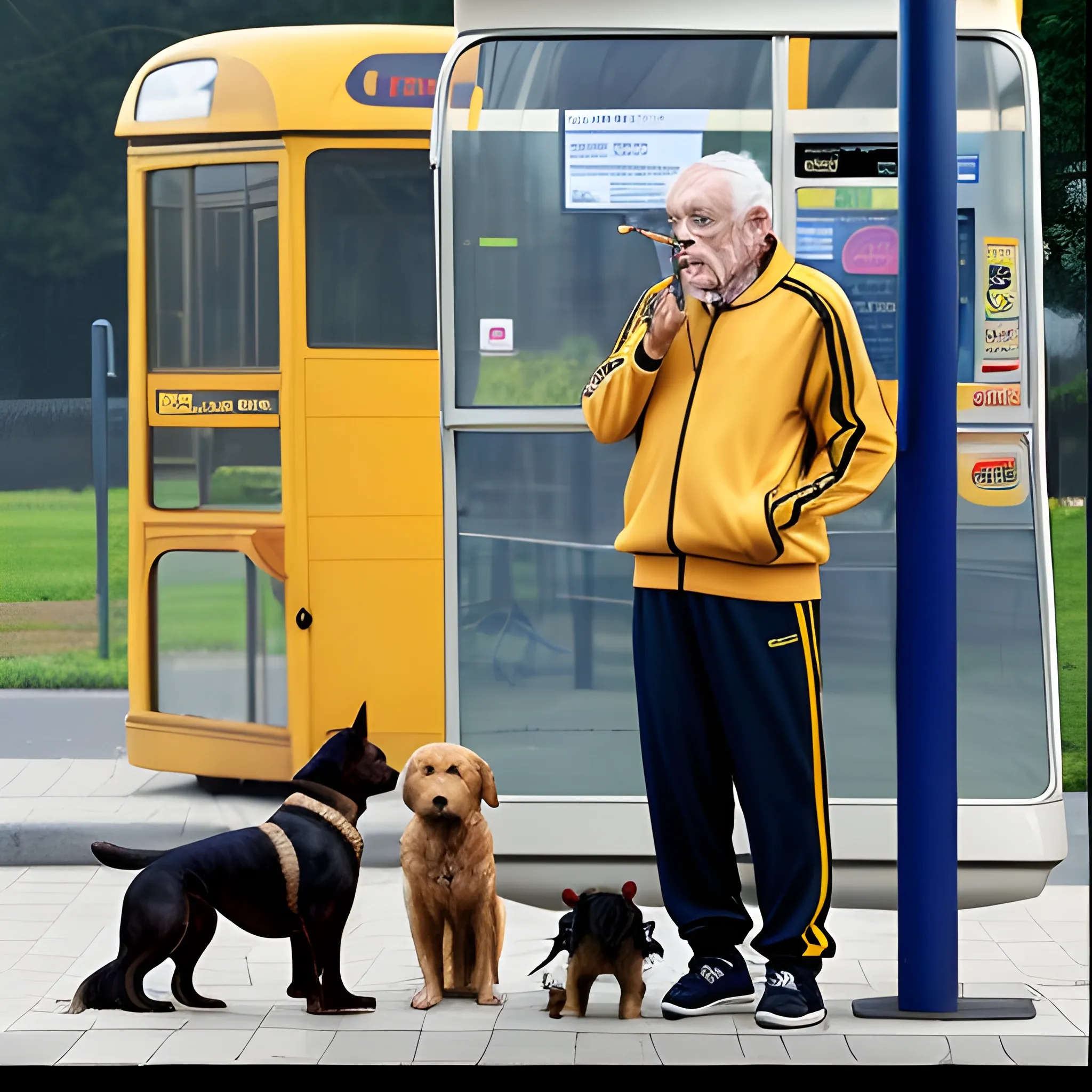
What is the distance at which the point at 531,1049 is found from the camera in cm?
359

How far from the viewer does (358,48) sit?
17.4 feet

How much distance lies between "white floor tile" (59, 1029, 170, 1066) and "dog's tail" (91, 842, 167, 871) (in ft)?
1.21

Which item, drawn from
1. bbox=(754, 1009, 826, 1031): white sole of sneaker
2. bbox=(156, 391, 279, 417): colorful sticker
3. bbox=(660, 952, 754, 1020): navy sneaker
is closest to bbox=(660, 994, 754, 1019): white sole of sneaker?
bbox=(660, 952, 754, 1020): navy sneaker

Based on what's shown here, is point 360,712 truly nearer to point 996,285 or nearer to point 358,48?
point 996,285

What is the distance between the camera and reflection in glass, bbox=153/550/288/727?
5488 mm

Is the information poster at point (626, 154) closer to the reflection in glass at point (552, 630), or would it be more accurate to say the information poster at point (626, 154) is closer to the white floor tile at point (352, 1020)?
the reflection in glass at point (552, 630)

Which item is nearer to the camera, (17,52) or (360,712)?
(360,712)

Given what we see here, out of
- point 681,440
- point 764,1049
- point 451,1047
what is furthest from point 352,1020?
point 681,440

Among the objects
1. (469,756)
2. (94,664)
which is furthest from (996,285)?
(94,664)

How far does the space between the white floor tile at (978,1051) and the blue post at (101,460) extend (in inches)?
178

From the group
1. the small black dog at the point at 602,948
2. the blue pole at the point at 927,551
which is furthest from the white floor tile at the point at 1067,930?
the small black dog at the point at 602,948

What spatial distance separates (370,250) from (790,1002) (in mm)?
2847

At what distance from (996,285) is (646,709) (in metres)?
1.47
